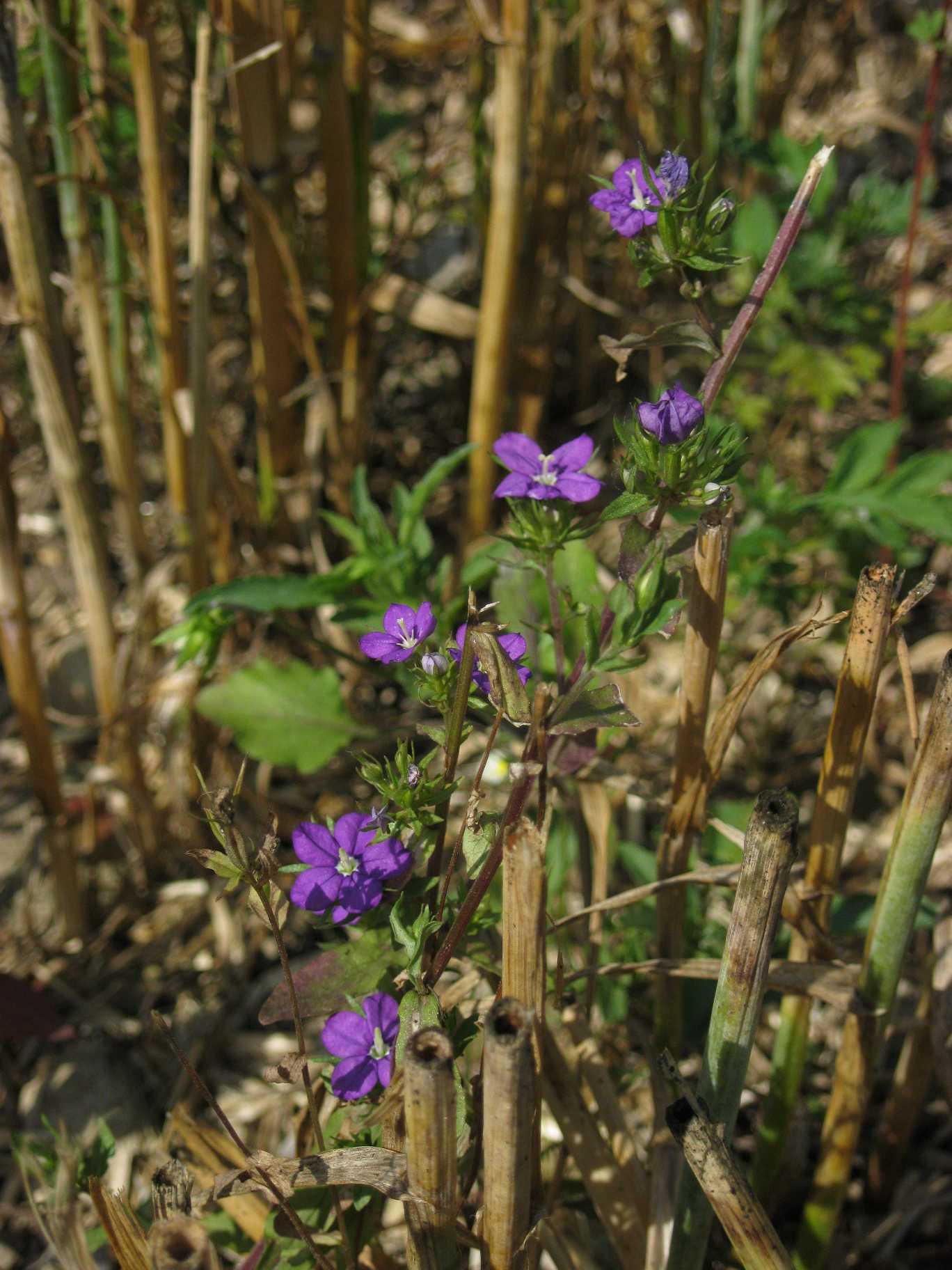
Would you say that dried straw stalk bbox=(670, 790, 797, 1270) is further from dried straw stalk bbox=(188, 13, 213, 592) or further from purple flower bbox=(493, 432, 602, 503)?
dried straw stalk bbox=(188, 13, 213, 592)

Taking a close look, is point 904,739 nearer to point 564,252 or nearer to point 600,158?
point 564,252

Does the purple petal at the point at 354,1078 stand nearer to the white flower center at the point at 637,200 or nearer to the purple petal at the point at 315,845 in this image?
the purple petal at the point at 315,845

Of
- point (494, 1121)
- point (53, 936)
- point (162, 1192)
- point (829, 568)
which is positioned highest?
point (494, 1121)

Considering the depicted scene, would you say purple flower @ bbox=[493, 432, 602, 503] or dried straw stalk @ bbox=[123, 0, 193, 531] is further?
dried straw stalk @ bbox=[123, 0, 193, 531]

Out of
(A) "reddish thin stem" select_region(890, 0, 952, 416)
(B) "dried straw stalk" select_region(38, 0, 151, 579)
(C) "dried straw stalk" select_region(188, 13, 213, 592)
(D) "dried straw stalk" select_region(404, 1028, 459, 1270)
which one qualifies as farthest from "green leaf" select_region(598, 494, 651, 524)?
(A) "reddish thin stem" select_region(890, 0, 952, 416)

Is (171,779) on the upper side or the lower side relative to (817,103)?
lower

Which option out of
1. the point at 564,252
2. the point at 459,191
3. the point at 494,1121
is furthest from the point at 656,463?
the point at 459,191
